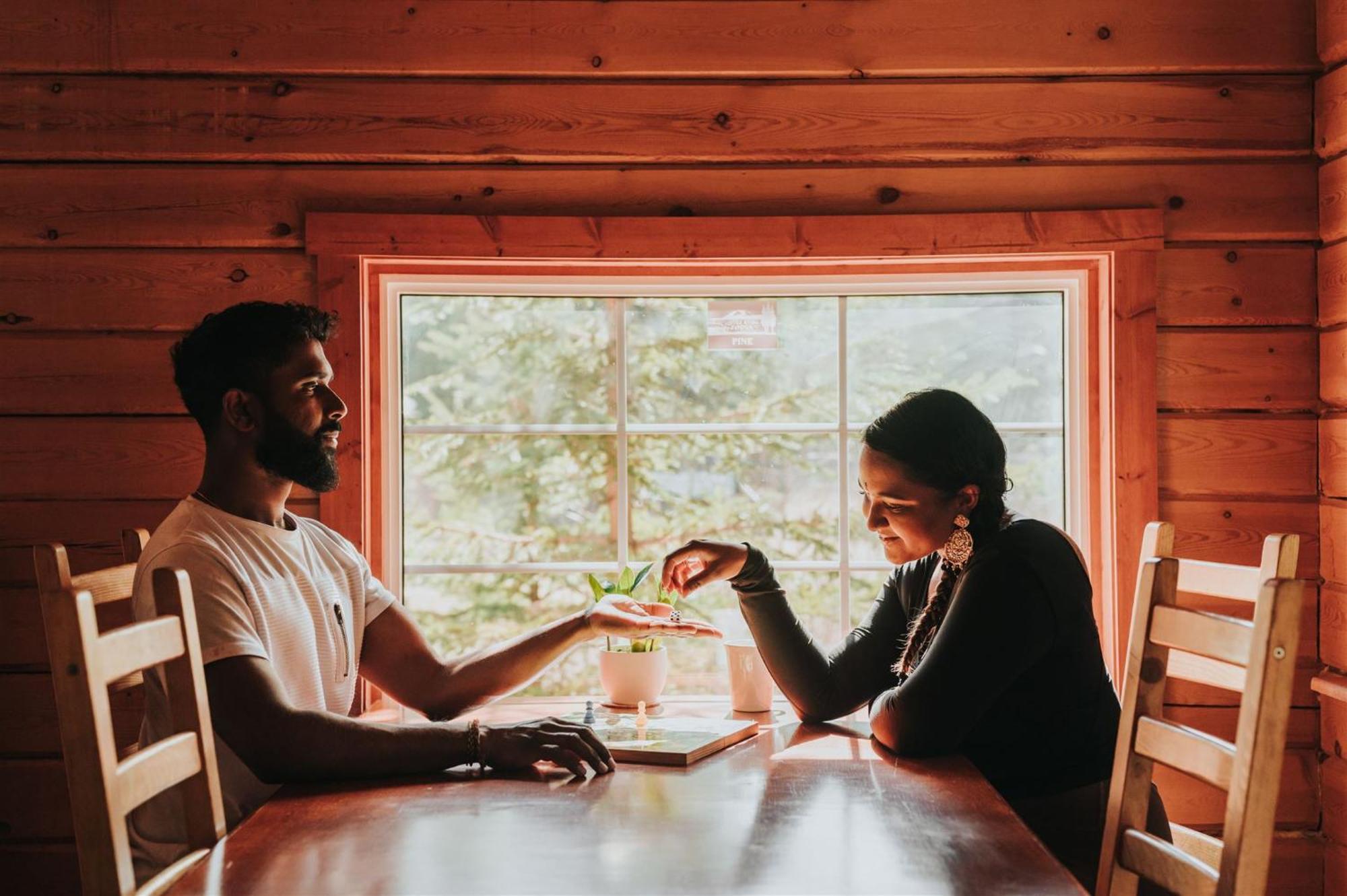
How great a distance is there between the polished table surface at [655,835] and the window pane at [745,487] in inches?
36.5

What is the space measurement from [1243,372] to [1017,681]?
114 centimetres

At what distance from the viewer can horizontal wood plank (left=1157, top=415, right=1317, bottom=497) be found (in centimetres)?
258

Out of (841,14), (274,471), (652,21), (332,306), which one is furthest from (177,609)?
(841,14)

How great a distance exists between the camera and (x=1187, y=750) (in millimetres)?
1543

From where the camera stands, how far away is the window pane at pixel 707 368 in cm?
278

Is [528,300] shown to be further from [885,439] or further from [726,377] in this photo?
[885,439]

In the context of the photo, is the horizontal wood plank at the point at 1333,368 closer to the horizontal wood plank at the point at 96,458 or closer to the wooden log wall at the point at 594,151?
the wooden log wall at the point at 594,151

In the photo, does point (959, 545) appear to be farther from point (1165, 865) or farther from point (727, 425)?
point (727, 425)

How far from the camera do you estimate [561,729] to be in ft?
6.09

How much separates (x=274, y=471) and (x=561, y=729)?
0.79m

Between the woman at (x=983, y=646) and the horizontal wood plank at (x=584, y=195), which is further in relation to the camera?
the horizontal wood plank at (x=584, y=195)

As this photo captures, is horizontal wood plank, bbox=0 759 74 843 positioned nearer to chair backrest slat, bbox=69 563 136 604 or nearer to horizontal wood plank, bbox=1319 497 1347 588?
chair backrest slat, bbox=69 563 136 604

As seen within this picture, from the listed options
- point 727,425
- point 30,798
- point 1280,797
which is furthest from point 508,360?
point 1280,797

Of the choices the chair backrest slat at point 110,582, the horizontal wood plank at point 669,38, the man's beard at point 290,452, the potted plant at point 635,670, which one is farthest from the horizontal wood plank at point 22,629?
the horizontal wood plank at point 669,38
